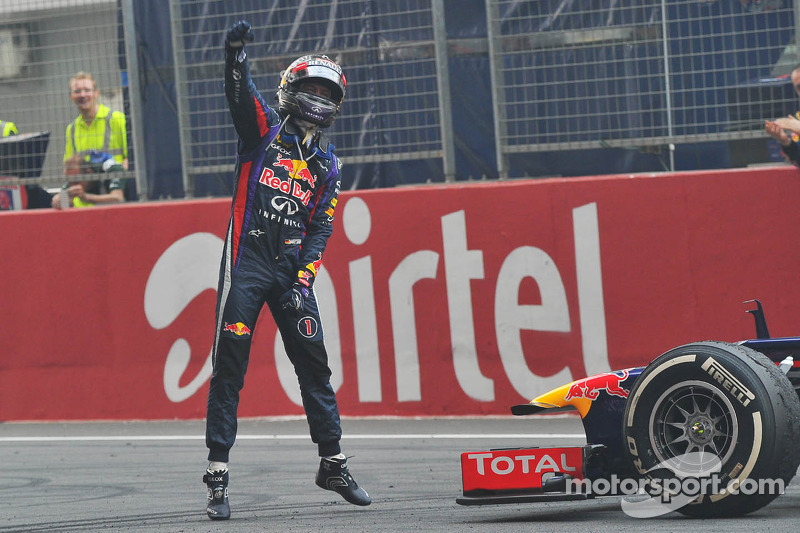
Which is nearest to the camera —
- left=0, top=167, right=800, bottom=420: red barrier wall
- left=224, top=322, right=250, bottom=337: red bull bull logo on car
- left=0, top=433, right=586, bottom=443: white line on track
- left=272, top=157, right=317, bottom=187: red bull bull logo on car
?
left=224, top=322, right=250, bottom=337: red bull bull logo on car

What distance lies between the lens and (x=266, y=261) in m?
5.62

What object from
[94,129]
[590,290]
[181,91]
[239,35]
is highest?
[181,91]

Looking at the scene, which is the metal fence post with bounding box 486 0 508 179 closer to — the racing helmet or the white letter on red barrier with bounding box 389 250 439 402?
the white letter on red barrier with bounding box 389 250 439 402

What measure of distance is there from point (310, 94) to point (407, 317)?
3.25 meters

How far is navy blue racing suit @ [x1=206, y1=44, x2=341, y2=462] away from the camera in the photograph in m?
5.53

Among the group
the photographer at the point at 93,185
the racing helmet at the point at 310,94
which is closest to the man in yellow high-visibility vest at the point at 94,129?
the photographer at the point at 93,185

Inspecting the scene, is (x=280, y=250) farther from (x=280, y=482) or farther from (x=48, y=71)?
(x=48, y=71)

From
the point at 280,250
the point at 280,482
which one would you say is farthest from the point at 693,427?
the point at 280,482

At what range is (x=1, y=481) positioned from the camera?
6816 millimetres

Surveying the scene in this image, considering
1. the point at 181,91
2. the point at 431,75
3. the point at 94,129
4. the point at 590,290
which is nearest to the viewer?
the point at 590,290

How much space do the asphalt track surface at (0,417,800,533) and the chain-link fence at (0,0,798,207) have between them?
2013mm

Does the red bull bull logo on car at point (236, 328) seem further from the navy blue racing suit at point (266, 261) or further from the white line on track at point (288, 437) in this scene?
the white line on track at point (288, 437)

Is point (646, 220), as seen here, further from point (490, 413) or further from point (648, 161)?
point (490, 413)

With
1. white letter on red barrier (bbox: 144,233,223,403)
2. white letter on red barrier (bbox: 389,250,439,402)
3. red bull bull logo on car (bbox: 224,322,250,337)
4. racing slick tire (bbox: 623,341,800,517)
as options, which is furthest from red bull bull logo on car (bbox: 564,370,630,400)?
white letter on red barrier (bbox: 144,233,223,403)
